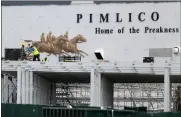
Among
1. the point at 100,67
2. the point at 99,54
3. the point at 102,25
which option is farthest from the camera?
the point at 102,25

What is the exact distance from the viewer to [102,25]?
3003 centimetres

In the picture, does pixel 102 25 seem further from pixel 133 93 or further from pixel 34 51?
pixel 133 93

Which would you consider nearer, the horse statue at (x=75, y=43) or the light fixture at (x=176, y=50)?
the light fixture at (x=176, y=50)

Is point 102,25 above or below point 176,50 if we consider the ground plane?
above

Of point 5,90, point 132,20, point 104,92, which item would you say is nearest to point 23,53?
point 5,90

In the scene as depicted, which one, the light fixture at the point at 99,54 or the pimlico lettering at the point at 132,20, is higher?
the pimlico lettering at the point at 132,20

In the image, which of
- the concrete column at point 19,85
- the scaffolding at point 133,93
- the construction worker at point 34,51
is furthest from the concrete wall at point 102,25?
the scaffolding at point 133,93

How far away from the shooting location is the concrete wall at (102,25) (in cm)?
2916

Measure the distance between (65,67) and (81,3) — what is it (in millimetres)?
5051

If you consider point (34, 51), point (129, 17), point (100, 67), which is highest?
point (129, 17)

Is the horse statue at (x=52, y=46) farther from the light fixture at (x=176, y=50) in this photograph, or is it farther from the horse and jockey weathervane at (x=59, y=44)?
the light fixture at (x=176, y=50)

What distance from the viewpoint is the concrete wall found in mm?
29156

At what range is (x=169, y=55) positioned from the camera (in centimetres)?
2886

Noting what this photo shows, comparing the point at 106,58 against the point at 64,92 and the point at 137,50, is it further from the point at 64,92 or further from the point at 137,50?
the point at 64,92
